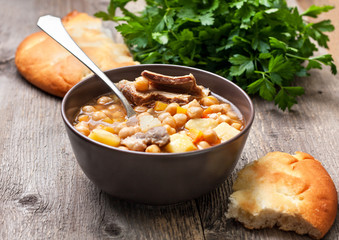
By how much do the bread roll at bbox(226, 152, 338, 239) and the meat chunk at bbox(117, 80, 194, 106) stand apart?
592mm

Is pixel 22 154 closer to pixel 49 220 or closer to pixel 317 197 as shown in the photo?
pixel 49 220

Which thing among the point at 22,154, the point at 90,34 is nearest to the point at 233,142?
the point at 22,154

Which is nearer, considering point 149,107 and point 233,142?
point 233,142

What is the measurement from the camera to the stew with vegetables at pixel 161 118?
7.47ft

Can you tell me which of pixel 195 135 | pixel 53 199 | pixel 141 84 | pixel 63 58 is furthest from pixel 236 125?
pixel 63 58

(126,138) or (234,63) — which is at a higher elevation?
(126,138)

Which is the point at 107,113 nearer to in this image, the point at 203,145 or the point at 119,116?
the point at 119,116

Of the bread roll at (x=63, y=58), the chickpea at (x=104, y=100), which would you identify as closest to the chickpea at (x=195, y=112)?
the chickpea at (x=104, y=100)

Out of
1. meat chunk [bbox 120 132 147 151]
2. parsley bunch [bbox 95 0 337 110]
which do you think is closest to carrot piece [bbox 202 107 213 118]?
meat chunk [bbox 120 132 147 151]

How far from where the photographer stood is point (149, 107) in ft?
8.95

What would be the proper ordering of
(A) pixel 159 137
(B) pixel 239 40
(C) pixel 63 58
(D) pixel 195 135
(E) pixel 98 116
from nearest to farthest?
(A) pixel 159 137 → (D) pixel 195 135 → (E) pixel 98 116 → (B) pixel 239 40 → (C) pixel 63 58

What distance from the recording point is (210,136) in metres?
2.28

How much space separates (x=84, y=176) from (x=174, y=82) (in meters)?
0.79

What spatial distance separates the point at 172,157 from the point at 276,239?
0.70 m
